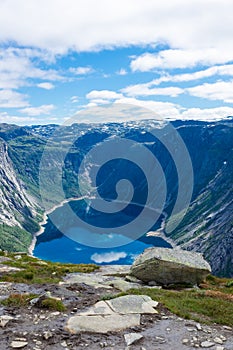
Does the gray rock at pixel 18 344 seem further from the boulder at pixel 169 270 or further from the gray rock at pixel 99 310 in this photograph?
the boulder at pixel 169 270

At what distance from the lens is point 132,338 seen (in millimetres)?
17266

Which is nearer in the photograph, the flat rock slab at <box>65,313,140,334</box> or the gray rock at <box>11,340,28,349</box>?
the gray rock at <box>11,340,28,349</box>

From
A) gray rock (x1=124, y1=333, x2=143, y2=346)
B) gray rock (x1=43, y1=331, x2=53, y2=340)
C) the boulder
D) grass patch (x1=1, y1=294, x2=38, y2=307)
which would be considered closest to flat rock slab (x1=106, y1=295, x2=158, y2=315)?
gray rock (x1=124, y1=333, x2=143, y2=346)

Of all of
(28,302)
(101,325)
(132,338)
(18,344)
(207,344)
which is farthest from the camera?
(28,302)

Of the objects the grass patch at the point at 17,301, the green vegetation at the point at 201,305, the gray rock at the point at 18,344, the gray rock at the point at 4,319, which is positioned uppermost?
the gray rock at the point at 18,344

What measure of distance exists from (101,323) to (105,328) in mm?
594

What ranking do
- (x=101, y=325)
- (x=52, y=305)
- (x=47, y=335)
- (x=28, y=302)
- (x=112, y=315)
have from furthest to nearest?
(x=28, y=302) < (x=52, y=305) < (x=112, y=315) < (x=101, y=325) < (x=47, y=335)

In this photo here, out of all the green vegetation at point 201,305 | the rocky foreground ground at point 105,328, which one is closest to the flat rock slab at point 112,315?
the rocky foreground ground at point 105,328

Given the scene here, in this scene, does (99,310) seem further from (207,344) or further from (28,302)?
(207,344)

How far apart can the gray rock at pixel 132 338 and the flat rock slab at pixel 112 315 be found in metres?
0.93

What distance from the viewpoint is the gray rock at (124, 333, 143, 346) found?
1692 cm

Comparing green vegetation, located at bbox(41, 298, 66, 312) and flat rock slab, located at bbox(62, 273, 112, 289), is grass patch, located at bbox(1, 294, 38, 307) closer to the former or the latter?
green vegetation, located at bbox(41, 298, 66, 312)

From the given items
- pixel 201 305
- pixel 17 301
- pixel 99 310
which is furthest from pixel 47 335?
pixel 201 305

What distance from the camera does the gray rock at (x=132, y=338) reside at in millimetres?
16916
